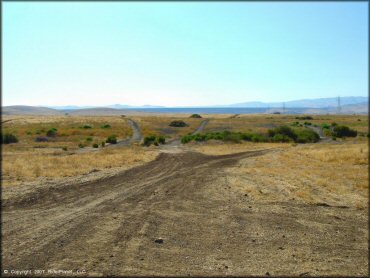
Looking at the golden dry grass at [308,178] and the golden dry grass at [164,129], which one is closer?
the golden dry grass at [308,178]

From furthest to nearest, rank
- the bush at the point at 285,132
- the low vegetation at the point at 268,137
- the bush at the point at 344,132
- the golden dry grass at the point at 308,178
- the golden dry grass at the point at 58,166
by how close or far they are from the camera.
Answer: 1. the bush at the point at 344,132
2. the bush at the point at 285,132
3. the low vegetation at the point at 268,137
4. the golden dry grass at the point at 58,166
5. the golden dry grass at the point at 308,178

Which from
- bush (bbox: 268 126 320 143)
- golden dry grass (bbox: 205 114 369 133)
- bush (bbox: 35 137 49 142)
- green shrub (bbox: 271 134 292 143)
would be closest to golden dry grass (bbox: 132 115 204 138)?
golden dry grass (bbox: 205 114 369 133)

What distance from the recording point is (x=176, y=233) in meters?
13.2

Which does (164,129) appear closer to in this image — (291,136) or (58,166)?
(291,136)

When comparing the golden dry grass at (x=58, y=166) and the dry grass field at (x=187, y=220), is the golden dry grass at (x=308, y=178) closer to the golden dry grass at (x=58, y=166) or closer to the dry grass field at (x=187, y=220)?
the dry grass field at (x=187, y=220)

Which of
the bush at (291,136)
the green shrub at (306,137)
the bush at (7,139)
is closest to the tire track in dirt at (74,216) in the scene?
the bush at (7,139)

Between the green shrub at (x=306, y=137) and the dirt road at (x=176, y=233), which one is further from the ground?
the dirt road at (x=176, y=233)

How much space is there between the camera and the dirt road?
10.3 metres

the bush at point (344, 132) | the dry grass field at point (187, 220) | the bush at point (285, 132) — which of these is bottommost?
the bush at point (344, 132)

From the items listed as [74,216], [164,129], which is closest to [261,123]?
[164,129]

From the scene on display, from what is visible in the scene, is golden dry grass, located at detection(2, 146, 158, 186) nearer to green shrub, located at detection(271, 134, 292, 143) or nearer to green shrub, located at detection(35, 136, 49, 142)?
green shrub, located at detection(35, 136, 49, 142)

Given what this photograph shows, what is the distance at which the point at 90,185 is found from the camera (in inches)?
899

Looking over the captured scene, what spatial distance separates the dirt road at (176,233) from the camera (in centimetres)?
1026

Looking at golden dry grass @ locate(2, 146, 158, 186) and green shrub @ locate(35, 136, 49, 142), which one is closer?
golden dry grass @ locate(2, 146, 158, 186)
